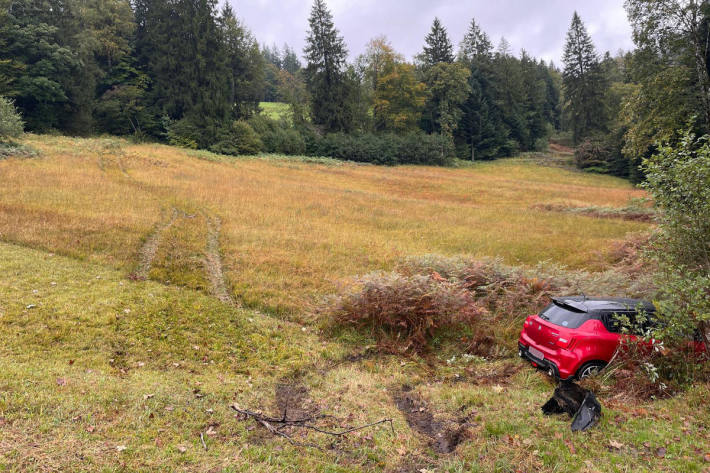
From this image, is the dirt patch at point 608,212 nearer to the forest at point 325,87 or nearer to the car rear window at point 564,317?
the forest at point 325,87

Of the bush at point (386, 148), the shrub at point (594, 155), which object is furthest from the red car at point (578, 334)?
the shrub at point (594, 155)

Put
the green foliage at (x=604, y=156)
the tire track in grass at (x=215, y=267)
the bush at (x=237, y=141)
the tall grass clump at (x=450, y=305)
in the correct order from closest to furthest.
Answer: the tall grass clump at (x=450, y=305) → the tire track in grass at (x=215, y=267) → the bush at (x=237, y=141) → the green foliage at (x=604, y=156)

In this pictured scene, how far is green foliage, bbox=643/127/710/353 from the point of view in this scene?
6.75 metres

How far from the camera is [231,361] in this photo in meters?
8.17

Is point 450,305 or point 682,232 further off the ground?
point 682,232

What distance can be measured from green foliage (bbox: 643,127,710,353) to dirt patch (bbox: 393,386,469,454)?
392 centimetres

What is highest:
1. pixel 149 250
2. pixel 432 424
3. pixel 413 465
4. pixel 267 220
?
pixel 267 220

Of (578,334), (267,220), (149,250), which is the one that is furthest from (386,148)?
(578,334)

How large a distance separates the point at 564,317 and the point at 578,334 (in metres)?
0.49

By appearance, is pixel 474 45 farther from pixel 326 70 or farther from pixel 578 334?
pixel 578 334

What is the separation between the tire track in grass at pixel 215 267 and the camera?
11602 millimetres

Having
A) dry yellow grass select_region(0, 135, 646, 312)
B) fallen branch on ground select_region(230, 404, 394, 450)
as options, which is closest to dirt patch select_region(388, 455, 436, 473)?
fallen branch on ground select_region(230, 404, 394, 450)

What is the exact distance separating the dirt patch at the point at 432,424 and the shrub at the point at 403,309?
2.57 meters

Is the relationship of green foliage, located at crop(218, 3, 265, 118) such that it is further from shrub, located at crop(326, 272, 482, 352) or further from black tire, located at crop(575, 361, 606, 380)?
black tire, located at crop(575, 361, 606, 380)
